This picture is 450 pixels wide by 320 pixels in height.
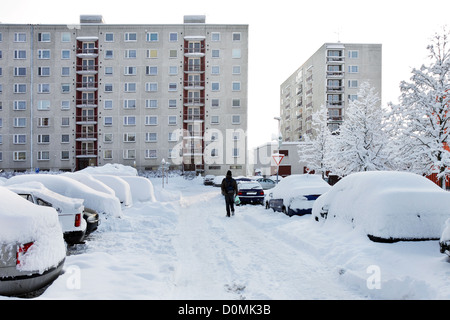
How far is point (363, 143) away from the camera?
79.0ft

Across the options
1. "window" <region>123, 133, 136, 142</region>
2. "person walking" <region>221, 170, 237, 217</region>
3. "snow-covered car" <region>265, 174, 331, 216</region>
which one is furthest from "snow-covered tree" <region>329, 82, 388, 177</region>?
"window" <region>123, 133, 136, 142</region>

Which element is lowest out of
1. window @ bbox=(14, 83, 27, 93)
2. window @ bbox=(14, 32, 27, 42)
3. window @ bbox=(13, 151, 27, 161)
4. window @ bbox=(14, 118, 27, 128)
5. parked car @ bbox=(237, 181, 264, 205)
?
parked car @ bbox=(237, 181, 264, 205)

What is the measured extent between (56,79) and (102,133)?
1033 centimetres

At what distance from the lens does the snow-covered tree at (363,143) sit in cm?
2336

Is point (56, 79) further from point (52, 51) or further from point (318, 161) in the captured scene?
point (318, 161)

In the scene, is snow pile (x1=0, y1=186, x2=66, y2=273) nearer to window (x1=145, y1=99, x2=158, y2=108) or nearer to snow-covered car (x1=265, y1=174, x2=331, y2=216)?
snow-covered car (x1=265, y1=174, x2=331, y2=216)

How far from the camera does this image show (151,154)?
5097 cm

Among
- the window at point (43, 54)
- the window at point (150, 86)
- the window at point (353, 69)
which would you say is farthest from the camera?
the window at point (353, 69)

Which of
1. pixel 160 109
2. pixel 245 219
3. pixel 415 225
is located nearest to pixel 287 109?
pixel 160 109

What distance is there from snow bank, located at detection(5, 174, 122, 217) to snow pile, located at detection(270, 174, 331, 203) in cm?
609

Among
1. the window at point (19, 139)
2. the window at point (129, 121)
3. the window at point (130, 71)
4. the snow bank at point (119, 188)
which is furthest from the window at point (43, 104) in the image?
the snow bank at point (119, 188)

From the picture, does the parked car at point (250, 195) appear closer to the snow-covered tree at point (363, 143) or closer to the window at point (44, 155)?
the snow-covered tree at point (363, 143)

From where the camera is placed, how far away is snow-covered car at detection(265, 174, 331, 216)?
38.8ft

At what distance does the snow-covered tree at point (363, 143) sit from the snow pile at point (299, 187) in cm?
1062
